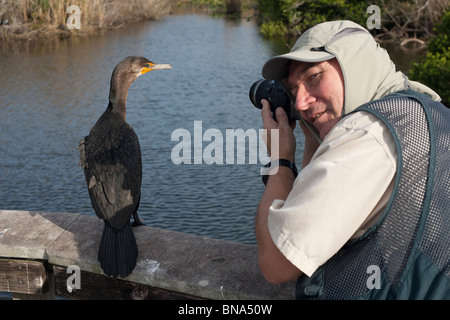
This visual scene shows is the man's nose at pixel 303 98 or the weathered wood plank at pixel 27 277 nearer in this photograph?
the man's nose at pixel 303 98

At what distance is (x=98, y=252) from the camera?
7.53 ft

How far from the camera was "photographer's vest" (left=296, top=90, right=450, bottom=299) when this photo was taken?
1.29 meters

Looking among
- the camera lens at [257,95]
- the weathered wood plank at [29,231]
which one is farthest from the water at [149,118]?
the camera lens at [257,95]

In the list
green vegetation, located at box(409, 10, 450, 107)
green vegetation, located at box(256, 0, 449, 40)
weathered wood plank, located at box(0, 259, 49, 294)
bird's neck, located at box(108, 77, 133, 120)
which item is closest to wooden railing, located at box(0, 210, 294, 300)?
weathered wood plank, located at box(0, 259, 49, 294)

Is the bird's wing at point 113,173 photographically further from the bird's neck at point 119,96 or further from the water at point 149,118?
the water at point 149,118

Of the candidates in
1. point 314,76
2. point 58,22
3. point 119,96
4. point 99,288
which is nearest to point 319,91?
point 314,76

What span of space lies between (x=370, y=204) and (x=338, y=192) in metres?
0.08

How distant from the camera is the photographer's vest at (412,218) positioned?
129 centimetres

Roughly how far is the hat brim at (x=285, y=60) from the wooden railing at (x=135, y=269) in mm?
728

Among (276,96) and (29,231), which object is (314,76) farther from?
(29,231)

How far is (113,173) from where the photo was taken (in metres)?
2.83

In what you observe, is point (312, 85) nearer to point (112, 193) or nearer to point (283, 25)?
point (112, 193)

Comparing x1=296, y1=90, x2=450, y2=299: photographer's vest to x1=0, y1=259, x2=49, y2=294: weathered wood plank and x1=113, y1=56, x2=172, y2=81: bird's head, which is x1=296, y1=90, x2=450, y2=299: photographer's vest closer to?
x1=0, y1=259, x2=49, y2=294: weathered wood plank
